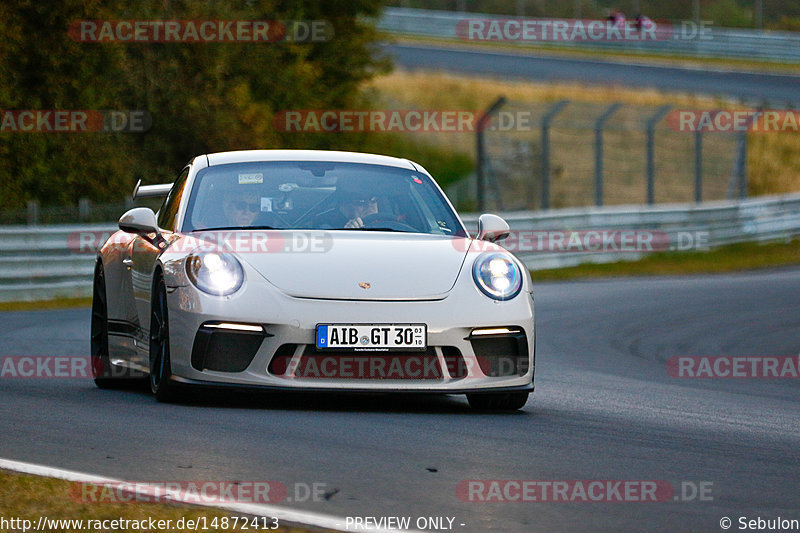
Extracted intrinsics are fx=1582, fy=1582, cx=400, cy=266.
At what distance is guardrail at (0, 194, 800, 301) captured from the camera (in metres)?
18.7

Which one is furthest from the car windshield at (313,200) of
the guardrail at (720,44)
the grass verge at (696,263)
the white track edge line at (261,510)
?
the guardrail at (720,44)

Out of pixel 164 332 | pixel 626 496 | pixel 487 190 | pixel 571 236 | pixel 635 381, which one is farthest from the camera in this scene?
pixel 487 190

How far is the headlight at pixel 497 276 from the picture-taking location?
7.66m

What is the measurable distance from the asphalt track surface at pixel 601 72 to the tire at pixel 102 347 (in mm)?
31347

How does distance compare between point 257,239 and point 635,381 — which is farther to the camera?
point 635,381

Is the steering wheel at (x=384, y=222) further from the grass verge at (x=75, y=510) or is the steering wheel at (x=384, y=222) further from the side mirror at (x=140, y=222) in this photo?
the grass verge at (x=75, y=510)

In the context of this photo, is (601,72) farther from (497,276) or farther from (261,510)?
(261,510)

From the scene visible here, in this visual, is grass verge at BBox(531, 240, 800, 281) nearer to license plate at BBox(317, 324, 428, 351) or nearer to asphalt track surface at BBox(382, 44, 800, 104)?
asphalt track surface at BBox(382, 44, 800, 104)

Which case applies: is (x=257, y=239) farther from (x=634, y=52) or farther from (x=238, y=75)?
(x=634, y=52)

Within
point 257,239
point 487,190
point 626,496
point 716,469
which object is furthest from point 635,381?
point 487,190

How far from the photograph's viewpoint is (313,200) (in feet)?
27.4

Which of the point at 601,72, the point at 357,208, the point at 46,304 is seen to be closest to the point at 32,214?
the point at 46,304

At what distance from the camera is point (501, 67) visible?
151 feet

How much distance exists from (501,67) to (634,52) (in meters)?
5.47
